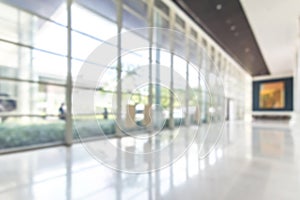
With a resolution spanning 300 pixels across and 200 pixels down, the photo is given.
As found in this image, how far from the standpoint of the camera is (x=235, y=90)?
23.5 metres

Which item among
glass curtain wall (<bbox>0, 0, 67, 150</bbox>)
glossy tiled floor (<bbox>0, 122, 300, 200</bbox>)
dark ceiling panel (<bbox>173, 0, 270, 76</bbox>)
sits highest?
dark ceiling panel (<bbox>173, 0, 270, 76</bbox>)

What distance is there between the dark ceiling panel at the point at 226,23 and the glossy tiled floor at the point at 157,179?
7176 mm

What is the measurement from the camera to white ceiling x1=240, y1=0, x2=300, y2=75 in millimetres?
9570

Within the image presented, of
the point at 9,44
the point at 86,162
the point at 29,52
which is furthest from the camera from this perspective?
the point at 29,52

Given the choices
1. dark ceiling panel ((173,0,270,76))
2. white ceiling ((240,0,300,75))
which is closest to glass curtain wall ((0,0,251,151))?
dark ceiling panel ((173,0,270,76))

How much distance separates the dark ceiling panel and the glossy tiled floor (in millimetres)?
7176

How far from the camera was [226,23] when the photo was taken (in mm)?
11555

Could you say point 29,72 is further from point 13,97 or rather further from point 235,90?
point 235,90

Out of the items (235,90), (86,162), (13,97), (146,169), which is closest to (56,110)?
(13,97)

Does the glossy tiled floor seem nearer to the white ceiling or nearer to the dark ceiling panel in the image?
the dark ceiling panel

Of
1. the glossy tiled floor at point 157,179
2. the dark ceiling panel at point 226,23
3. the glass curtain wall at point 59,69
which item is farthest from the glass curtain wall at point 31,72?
the dark ceiling panel at point 226,23

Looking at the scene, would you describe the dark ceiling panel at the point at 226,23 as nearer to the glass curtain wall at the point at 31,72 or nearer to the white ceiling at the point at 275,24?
the white ceiling at the point at 275,24

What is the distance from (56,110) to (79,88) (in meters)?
1.21

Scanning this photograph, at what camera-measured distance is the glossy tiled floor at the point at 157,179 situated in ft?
8.59
